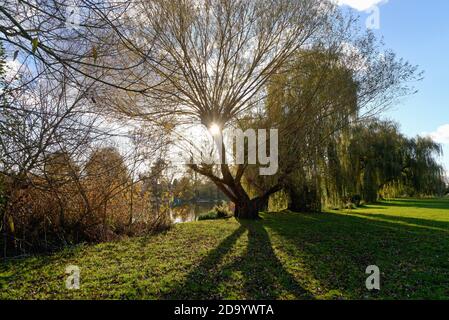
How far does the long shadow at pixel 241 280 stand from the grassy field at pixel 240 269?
1 cm

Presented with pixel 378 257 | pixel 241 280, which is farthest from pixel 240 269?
pixel 378 257

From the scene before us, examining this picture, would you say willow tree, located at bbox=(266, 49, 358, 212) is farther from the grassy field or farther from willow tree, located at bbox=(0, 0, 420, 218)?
the grassy field

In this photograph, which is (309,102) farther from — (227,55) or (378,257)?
(378,257)

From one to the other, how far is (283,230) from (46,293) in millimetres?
6596

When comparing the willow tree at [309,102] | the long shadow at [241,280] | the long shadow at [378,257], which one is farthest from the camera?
the willow tree at [309,102]

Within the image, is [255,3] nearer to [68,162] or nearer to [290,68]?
[290,68]

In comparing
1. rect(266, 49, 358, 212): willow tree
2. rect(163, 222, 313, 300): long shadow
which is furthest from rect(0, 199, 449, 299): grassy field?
rect(266, 49, 358, 212): willow tree

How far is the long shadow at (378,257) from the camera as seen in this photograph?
3984 mm

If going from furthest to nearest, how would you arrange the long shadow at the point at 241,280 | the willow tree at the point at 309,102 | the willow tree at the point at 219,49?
the willow tree at the point at 309,102, the willow tree at the point at 219,49, the long shadow at the point at 241,280

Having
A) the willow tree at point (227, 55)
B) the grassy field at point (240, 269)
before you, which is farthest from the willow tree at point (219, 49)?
the grassy field at point (240, 269)

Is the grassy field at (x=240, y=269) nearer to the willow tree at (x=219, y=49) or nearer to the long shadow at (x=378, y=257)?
the long shadow at (x=378, y=257)

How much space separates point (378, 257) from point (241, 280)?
9.14ft

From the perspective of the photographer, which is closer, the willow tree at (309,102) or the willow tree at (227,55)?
the willow tree at (227,55)

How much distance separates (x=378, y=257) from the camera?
5.62 meters
